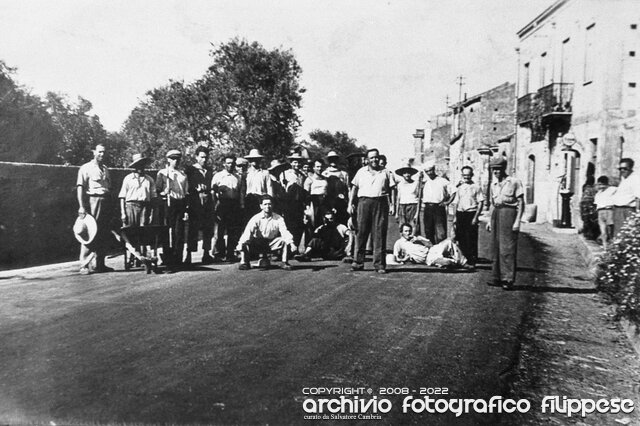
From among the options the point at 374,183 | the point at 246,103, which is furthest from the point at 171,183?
the point at 246,103

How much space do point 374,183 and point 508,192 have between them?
2119mm

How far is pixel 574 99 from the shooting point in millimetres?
19438

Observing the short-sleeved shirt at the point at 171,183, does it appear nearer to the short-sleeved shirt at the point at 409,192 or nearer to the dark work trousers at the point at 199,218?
the dark work trousers at the point at 199,218

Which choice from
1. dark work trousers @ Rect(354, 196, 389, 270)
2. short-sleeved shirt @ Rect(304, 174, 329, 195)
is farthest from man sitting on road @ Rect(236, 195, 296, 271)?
short-sleeved shirt @ Rect(304, 174, 329, 195)

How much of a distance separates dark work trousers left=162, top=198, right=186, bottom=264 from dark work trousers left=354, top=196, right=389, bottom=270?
293 cm

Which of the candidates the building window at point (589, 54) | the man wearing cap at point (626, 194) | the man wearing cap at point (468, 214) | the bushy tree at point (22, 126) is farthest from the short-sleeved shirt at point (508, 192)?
the building window at point (589, 54)

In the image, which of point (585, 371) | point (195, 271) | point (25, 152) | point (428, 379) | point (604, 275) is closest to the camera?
point (428, 379)

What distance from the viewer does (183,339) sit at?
4766 mm

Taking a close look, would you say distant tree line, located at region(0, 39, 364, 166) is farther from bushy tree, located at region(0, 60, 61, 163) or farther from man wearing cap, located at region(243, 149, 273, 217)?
man wearing cap, located at region(243, 149, 273, 217)

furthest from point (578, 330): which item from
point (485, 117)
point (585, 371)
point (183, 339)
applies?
point (485, 117)

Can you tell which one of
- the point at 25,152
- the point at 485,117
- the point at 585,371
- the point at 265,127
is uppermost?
the point at 485,117

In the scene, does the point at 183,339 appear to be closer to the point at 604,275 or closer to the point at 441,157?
the point at 604,275

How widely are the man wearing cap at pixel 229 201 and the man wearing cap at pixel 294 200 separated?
98 cm

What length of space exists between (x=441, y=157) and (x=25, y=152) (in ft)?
171
